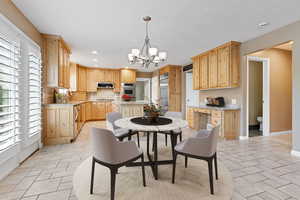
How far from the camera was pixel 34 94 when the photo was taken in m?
2.80

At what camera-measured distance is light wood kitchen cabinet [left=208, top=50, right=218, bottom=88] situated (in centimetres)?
408

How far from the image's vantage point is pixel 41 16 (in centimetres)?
252

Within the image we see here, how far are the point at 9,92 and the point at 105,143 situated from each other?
74.0 inches

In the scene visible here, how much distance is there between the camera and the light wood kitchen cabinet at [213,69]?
4.08 m

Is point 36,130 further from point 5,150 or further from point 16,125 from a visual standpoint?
point 5,150

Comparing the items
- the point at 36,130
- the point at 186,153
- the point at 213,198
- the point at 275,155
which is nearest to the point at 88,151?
the point at 36,130

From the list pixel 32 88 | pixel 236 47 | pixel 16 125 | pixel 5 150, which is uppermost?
pixel 236 47

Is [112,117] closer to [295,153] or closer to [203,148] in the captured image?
[203,148]

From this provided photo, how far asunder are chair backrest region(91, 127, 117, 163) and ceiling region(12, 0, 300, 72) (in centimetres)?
194

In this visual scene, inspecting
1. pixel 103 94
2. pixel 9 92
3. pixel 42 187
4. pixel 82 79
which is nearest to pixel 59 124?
pixel 9 92

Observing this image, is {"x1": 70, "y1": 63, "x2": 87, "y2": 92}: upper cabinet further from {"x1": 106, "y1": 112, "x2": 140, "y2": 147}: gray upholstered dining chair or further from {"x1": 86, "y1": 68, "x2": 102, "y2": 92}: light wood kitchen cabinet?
{"x1": 106, "y1": 112, "x2": 140, "y2": 147}: gray upholstered dining chair

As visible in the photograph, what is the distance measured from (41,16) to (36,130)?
220cm

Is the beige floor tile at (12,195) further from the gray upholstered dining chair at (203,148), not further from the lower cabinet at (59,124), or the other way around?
the gray upholstered dining chair at (203,148)

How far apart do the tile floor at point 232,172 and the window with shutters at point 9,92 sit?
556mm
